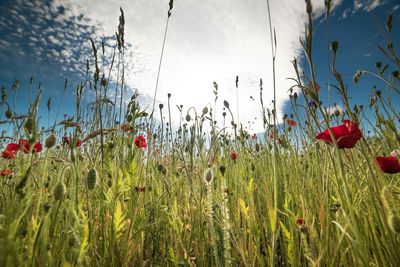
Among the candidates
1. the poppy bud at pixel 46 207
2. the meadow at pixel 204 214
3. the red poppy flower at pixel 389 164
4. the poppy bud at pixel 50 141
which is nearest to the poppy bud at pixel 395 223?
the meadow at pixel 204 214

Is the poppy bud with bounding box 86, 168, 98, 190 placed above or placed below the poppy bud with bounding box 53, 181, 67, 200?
above

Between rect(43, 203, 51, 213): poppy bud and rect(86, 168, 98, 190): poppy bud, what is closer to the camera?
rect(43, 203, 51, 213): poppy bud

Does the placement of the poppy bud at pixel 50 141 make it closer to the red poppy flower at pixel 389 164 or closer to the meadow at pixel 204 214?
the meadow at pixel 204 214

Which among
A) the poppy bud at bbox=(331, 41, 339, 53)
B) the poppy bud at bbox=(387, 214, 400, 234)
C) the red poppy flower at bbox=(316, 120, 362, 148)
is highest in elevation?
the poppy bud at bbox=(331, 41, 339, 53)

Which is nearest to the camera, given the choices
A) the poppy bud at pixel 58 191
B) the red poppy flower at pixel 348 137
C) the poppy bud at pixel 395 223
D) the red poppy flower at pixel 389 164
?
the poppy bud at pixel 395 223

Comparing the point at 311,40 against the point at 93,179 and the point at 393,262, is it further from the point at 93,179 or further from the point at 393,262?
the point at 93,179

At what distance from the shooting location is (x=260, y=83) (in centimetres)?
144

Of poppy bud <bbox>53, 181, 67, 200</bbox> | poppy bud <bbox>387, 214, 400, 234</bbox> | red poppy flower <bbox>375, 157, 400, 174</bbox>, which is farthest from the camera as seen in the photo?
red poppy flower <bbox>375, 157, 400, 174</bbox>

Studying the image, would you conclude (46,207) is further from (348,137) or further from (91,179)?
(348,137)

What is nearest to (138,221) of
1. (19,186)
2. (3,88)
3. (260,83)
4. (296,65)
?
(19,186)

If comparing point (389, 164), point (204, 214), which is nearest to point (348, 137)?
point (389, 164)

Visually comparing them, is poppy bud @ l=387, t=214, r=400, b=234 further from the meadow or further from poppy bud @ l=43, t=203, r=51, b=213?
poppy bud @ l=43, t=203, r=51, b=213

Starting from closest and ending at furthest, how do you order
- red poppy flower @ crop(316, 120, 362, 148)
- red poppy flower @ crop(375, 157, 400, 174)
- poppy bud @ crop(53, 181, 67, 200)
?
poppy bud @ crop(53, 181, 67, 200) < red poppy flower @ crop(316, 120, 362, 148) < red poppy flower @ crop(375, 157, 400, 174)

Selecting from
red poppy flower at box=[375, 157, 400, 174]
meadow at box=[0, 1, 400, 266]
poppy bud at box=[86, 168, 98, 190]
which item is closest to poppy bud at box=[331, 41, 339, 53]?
meadow at box=[0, 1, 400, 266]
